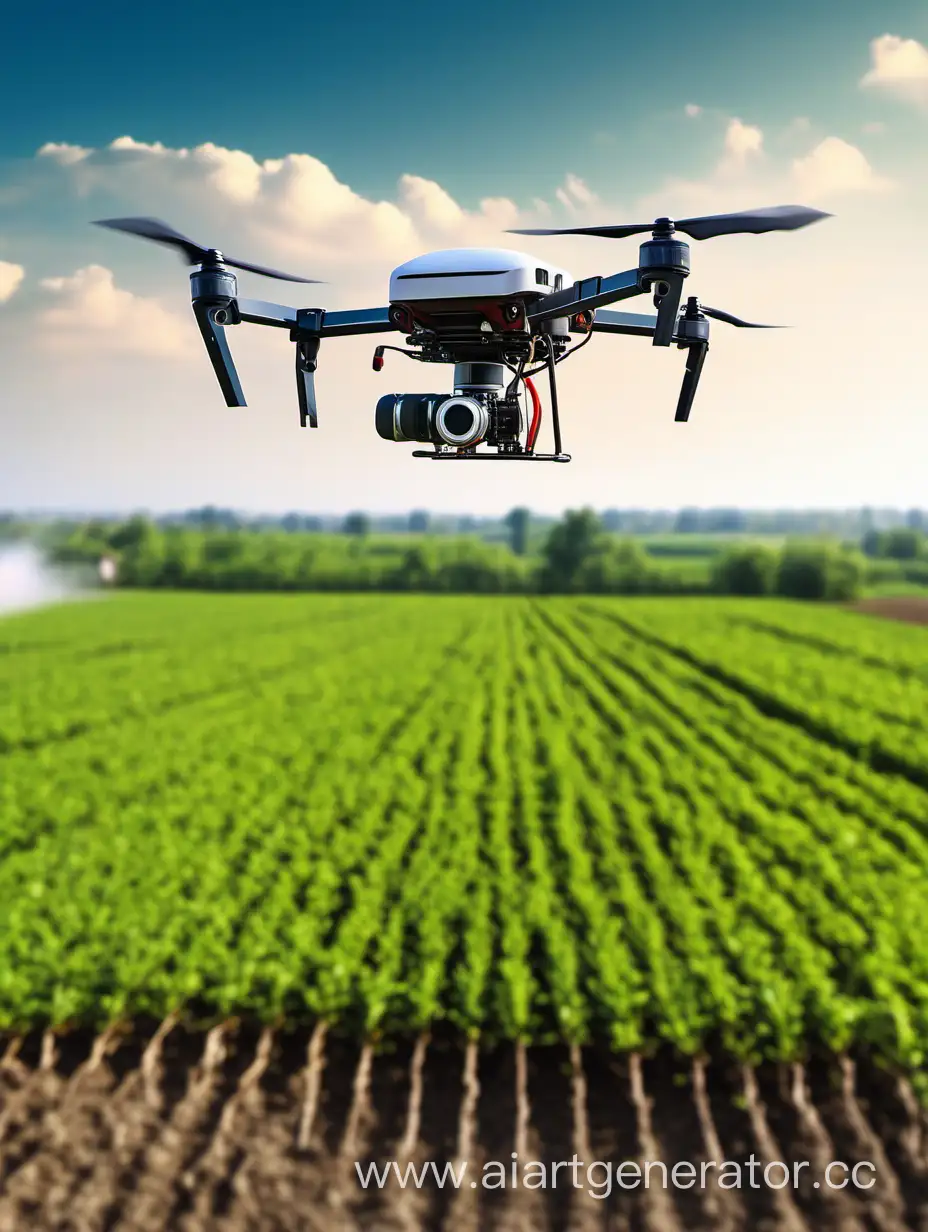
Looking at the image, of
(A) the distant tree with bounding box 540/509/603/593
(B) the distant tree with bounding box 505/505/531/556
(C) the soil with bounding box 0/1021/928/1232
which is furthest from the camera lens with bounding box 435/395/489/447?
(B) the distant tree with bounding box 505/505/531/556

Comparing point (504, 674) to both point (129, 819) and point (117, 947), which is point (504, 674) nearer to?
point (129, 819)

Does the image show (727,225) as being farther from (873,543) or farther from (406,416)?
(873,543)

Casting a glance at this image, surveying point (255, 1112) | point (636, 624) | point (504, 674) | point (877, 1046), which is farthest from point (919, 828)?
point (636, 624)

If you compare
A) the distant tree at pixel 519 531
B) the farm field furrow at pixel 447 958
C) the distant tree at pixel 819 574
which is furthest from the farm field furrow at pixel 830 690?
the distant tree at pixel 519 531

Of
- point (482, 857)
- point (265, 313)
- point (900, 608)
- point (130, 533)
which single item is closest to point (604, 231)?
point (265, 313)

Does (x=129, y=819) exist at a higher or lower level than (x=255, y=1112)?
higher

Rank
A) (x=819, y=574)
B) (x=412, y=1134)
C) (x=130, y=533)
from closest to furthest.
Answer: (x=412, y=1134) → (x=819, y=574) → (x=130, y=533)

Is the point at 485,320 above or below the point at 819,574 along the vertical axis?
above

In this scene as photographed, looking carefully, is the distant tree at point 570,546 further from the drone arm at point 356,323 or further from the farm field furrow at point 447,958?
the drone arm at point 356,323
